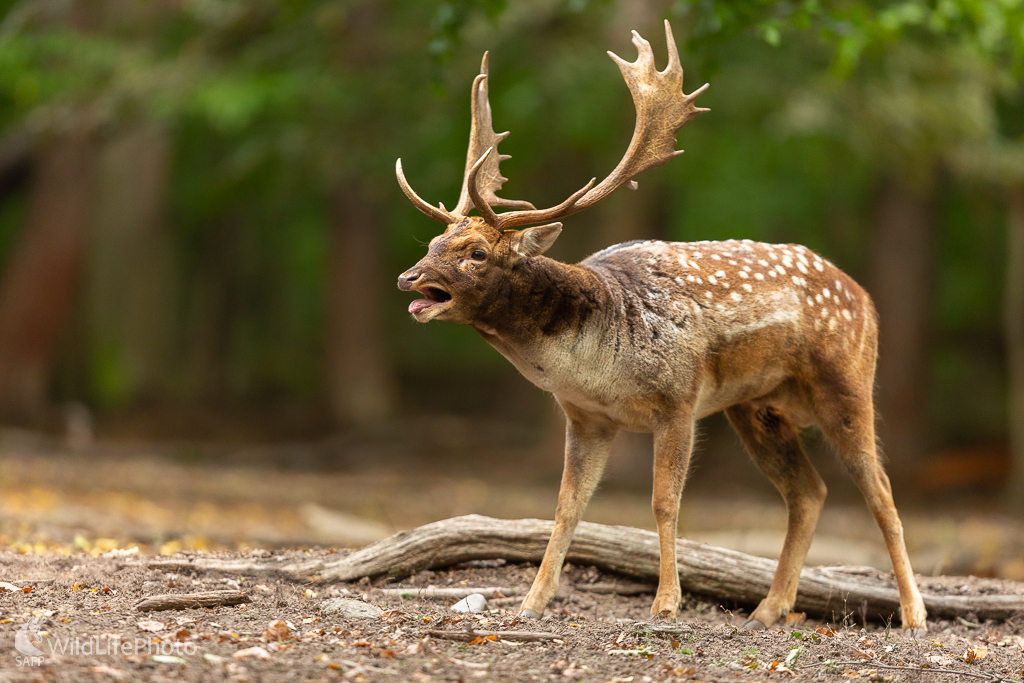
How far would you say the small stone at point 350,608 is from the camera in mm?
5473

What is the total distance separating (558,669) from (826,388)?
268 cm

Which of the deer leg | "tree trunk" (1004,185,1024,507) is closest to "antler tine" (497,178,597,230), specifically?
the deer leg

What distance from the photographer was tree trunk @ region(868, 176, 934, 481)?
17.1 meters

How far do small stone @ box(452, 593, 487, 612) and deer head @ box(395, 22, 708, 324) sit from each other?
163 centimetres

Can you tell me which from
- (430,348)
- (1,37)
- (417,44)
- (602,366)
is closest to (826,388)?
(602,366)

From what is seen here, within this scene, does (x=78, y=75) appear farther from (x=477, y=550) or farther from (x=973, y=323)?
(x=973, y=323)

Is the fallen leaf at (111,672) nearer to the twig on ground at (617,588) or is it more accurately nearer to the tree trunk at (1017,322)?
the twig on ground at (617,588)

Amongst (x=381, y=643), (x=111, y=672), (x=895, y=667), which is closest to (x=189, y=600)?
(x=381, y=643)

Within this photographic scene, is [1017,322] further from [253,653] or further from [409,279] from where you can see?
[253,653]

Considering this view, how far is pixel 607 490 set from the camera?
15477 millimetres

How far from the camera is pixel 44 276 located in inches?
743

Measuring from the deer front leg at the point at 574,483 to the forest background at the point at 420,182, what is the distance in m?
3.59

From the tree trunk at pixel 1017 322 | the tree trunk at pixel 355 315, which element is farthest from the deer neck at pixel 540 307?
the tree trunk at pixel 355 315

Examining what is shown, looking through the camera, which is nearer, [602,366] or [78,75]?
[602,366]
